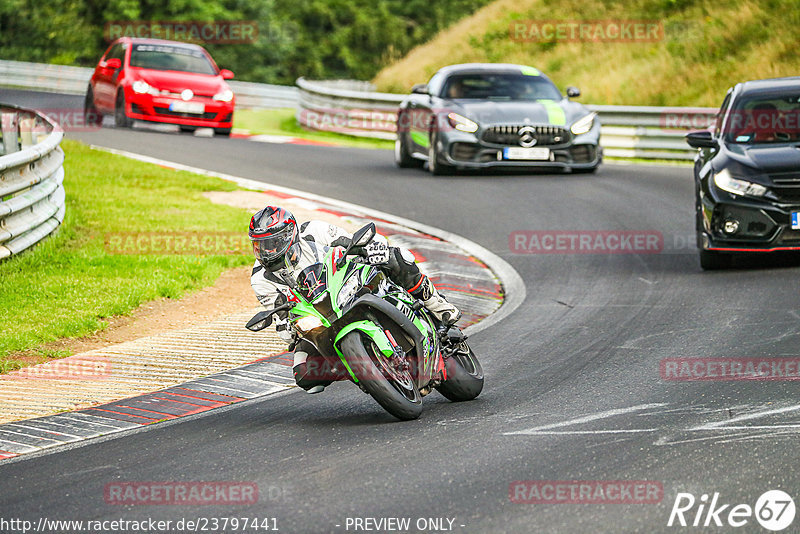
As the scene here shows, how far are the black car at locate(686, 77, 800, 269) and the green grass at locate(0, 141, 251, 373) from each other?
15.7 feet

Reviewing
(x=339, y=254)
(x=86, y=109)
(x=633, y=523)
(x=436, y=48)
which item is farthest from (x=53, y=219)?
(x=436, y=48)

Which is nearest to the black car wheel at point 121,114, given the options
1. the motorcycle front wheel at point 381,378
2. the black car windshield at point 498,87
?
the black car windshield at point 498,87

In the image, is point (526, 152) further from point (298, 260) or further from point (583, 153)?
point (298, 260)

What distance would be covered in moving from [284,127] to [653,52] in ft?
32.4

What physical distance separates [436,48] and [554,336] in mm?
32383

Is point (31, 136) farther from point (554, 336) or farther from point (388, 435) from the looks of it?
point (388, 435)

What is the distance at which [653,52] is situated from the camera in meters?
31.6
